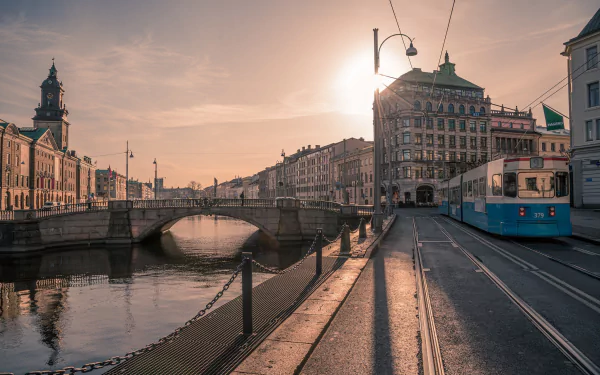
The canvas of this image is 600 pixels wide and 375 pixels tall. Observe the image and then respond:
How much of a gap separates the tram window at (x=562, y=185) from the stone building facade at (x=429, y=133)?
1884 inches

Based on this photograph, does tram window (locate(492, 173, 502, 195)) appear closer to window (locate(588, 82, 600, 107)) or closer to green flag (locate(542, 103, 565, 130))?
green flag (locate(542, 103, 565, 130))

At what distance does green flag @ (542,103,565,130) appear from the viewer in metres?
27.2

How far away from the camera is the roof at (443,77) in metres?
68.1

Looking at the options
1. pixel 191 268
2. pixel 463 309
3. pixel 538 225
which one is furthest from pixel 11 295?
pixel 538 225

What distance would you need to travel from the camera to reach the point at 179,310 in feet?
46.2

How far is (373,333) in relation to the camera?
19.1 ft

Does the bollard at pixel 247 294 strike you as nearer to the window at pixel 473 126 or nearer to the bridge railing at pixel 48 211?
the bridge railing at pixel 48 211

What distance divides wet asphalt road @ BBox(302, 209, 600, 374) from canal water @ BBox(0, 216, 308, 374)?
6704 mm

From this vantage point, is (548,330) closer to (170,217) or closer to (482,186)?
(482,186)

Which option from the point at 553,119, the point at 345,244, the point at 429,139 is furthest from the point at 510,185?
the point at 429,139

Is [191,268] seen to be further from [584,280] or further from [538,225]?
[584,280]

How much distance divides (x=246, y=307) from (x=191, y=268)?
19.3 metres

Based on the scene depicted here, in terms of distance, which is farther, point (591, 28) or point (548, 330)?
point (591, 28)

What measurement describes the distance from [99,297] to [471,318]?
15418 millimetres
